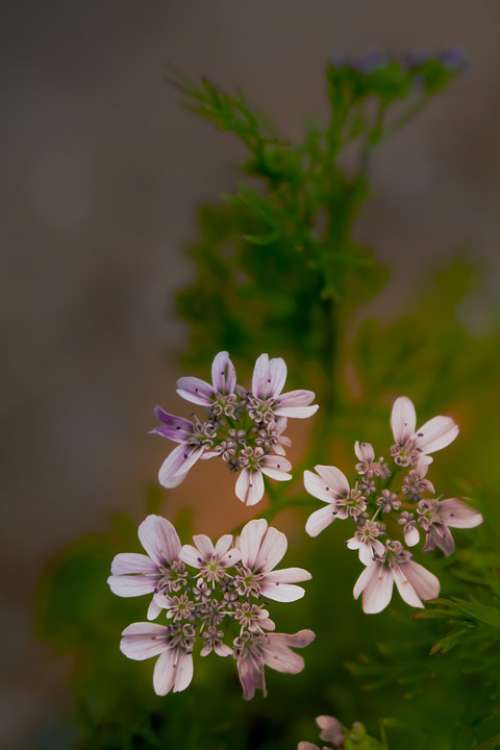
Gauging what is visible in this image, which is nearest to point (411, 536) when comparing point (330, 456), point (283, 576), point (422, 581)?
point (422, 581)

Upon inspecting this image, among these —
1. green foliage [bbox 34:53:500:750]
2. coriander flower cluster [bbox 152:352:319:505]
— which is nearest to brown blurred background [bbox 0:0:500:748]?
green foliage [bbox 34:53:500:750]

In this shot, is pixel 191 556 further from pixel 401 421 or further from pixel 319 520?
pixel 401 421

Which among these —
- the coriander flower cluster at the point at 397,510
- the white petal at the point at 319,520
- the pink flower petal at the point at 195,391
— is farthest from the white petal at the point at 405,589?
the pink flower petal at the point at 195,391

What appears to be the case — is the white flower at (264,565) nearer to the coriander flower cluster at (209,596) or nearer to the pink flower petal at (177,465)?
the coriander flower cluster at (209,596)

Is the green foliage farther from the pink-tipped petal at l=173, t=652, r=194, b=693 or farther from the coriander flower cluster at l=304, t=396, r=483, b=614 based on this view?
the pink-tipped petal at l=173, t=652, r=194, b=693

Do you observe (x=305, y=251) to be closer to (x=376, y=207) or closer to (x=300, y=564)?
(x=300, y=564)
